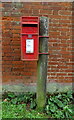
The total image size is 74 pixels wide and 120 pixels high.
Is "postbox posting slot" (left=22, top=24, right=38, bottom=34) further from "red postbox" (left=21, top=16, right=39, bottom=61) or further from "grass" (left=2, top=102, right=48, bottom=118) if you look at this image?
"grass" (left=2, top=102, right=48, bottom=118)

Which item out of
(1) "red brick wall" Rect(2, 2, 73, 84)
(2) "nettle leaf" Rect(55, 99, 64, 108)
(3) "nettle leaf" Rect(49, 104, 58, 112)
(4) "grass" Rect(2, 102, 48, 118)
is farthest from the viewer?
(1) "red brick wall" Rect(2, 2, 73, 84)

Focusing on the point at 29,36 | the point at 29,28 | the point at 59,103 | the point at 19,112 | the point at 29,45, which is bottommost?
the point at 19,112

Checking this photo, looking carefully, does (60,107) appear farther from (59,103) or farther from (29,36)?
(29,36)

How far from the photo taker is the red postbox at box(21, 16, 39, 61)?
8.87ft

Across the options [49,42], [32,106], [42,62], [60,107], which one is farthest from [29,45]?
[60,107]

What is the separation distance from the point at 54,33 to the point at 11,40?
1.00 m

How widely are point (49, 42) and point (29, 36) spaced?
43.2 inches

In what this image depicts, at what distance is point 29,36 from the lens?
8.89 feet

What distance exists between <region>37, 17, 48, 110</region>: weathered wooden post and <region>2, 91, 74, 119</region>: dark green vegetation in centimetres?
17

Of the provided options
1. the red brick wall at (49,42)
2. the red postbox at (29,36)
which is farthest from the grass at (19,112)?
the red postbox at (29,36)

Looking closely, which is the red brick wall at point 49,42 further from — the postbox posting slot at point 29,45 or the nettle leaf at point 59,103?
the postbox posting slot at point 29,45

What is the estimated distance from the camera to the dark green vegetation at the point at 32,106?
3.09 meters

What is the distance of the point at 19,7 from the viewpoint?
3.65 metres

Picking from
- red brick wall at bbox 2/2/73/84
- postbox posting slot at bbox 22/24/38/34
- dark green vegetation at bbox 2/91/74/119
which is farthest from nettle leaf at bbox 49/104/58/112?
postbox posting slot at bbox 22/24/38/34
